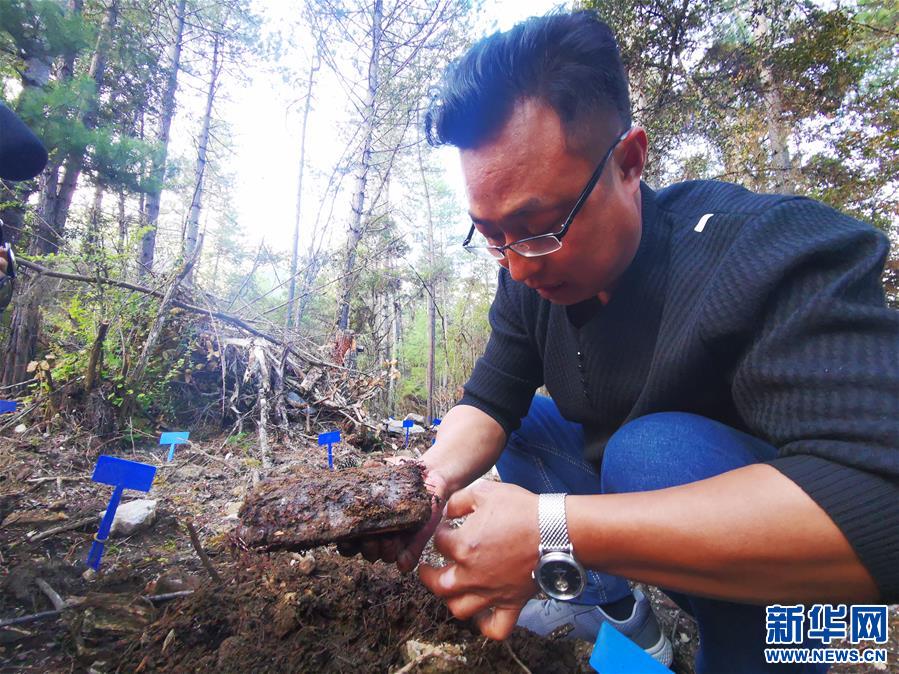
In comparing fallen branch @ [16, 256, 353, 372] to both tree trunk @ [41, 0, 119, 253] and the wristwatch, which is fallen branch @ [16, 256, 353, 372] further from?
the wristwatch

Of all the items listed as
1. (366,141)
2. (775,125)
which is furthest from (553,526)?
(366,141)

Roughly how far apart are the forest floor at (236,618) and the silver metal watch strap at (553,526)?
0.42m

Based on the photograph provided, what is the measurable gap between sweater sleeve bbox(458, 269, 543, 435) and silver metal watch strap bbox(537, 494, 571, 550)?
762mm

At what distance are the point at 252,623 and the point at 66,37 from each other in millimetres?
7159

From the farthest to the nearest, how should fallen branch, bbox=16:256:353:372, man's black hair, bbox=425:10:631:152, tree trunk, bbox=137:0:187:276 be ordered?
tree trunk, bbox=137:0:187:276 < fallen branch, bbox=16:256:353:372 < man's black hair, bbox=425:10:631:152

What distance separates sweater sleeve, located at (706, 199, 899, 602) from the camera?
676 millimetres

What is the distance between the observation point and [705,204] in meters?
1.27

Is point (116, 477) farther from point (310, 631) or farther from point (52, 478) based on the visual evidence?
point (52, 478)

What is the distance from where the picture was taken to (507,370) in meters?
1.72

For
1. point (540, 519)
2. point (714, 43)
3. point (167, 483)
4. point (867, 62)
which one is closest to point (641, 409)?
point (540, 519)

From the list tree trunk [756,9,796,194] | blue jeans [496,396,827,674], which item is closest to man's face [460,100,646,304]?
blue jeans [496,396,827,674]

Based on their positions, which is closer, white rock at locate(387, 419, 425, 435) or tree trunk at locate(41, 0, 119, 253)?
white rock at locate(387, 419, 425, 435)

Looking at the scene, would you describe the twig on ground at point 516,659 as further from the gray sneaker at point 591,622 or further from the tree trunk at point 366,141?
the tree trunk at point 366,141

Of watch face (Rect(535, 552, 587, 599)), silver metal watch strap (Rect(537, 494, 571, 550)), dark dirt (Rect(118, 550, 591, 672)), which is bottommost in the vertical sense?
dark dirt (Rect(118, 550, 591, 672))
